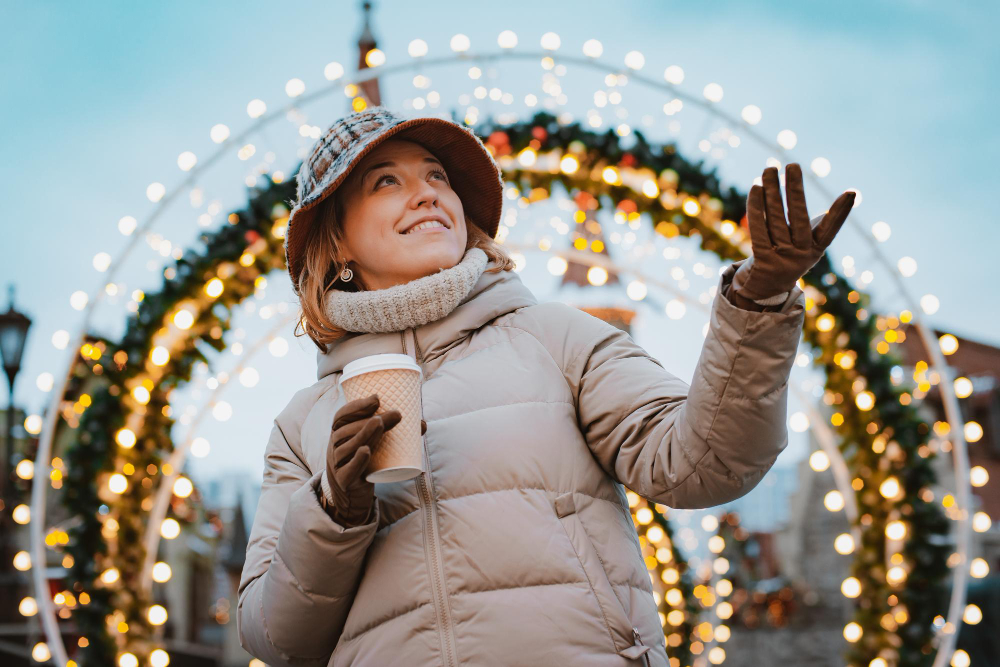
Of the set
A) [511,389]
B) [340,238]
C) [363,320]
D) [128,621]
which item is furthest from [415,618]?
[128,621]

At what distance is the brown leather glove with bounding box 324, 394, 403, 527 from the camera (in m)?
1.34

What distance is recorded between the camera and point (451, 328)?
1785 mm

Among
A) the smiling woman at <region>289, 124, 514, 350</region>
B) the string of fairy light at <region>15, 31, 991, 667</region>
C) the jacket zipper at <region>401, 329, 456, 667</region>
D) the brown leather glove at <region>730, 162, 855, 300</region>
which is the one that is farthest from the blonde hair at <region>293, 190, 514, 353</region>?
the string of fairy light at <region>15, 31, 991, 667</region>

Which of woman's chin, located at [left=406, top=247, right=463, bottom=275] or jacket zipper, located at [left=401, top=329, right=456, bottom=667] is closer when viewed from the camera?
jacket zipper, located at [left=401, top=329, right=456, bottom=667]

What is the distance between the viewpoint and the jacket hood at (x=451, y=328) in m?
1.79

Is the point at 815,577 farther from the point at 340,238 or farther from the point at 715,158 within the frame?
the point at 340,238

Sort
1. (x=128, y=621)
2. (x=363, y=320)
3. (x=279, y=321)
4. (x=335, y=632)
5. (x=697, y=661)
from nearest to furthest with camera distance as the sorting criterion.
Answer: (x=335, y=632) → (x=363, y=320) → (x=128, y=621) → (x=279, y=321) → (x=697, y=661)

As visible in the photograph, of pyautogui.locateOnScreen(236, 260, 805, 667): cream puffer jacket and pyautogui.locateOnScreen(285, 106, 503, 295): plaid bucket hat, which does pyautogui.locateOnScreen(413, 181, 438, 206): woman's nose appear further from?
pyautogui.locateOnScreen(236, 260, 805, 667): cream puffer jacket

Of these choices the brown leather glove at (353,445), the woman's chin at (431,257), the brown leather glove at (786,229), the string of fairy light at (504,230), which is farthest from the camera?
the string of fairy light at (504,230)

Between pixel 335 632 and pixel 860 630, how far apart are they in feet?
14.8

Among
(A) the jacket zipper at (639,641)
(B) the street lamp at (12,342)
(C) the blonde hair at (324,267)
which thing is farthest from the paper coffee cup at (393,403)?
(B) the street lamp at (12,342)

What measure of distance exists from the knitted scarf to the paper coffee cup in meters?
0.32

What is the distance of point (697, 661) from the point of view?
7.17 m

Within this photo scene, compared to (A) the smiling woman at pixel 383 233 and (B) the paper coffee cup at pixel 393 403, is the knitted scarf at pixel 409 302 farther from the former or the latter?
(B) the paper coffee cup at pixel 393 403
